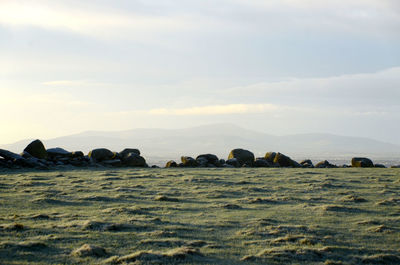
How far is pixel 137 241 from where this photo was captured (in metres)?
12.8

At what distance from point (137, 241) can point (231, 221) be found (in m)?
4.44

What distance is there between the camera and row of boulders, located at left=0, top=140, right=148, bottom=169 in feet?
121

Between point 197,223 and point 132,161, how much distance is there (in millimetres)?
28486

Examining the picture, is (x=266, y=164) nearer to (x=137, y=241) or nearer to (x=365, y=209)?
(x=365, y=209)

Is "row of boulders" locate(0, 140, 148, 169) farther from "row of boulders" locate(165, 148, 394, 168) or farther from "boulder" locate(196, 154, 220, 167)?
"boulder" locate(196, 154, 220, 167)

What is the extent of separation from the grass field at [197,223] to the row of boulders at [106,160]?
11.9 meters

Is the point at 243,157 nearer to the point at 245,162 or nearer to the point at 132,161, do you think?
the point at 245,162

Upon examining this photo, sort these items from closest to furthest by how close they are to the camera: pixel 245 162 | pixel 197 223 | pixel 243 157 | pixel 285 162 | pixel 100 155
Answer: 1. pixel 197 223
2. pixel 100 155
3. pixel 285 162
4. pixel 245 162
5. pixel 243 157

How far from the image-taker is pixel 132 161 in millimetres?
43094

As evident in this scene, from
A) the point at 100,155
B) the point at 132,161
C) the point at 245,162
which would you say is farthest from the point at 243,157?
the point at 100,155

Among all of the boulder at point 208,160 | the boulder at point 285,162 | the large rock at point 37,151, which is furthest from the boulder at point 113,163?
the boulder at point 285,162

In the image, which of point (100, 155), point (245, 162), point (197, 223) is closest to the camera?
point (197, 223)

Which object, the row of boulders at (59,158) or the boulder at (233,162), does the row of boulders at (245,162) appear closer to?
the boulder at (233,162)

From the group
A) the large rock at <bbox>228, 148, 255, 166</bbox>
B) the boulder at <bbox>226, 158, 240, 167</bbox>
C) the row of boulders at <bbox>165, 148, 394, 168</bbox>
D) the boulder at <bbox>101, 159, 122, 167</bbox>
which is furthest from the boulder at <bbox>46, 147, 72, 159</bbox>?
the large rock at <bbox>228, 148, 255, 166</bbox>
